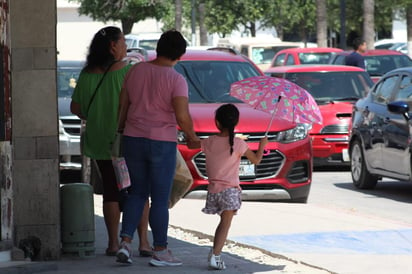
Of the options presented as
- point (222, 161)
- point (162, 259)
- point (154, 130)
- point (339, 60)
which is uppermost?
point (339, 60)

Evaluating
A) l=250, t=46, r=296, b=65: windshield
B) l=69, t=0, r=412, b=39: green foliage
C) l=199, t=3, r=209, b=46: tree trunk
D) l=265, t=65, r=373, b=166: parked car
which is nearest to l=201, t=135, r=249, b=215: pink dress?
l=265, t=65, r=373, b=166: parked car

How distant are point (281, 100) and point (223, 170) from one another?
0.71 metres

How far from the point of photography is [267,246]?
31.9 feet

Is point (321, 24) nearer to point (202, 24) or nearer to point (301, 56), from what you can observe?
point (202, 24)

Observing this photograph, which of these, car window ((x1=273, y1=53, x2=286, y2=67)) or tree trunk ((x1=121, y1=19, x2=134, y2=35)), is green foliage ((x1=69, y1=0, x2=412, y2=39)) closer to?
tree trunk ((x1=121, y1=19, x2=134, y2=35))

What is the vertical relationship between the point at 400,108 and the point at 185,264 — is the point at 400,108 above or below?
above

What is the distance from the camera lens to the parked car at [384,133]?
14398mm

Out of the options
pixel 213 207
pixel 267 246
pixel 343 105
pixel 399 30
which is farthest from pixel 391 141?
pixel 399 30

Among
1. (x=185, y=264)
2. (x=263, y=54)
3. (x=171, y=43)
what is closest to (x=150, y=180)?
(x=185, y=264)

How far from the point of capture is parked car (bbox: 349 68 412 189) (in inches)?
567

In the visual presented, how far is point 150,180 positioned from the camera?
8547 mm

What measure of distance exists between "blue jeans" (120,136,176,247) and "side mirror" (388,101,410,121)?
6211mm

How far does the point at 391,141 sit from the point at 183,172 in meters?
6.26

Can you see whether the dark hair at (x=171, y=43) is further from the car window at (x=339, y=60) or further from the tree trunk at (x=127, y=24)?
the tree trunk at (x=127, y=24)
